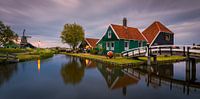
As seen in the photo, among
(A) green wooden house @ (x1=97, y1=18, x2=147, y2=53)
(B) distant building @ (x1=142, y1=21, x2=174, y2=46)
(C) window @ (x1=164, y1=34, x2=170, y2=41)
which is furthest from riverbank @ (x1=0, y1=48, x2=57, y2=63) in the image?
(C) window @ (x1=164, y1=34, x2=170, y2=41)

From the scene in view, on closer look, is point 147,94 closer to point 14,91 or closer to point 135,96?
point 135,96

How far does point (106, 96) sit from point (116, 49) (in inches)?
1091

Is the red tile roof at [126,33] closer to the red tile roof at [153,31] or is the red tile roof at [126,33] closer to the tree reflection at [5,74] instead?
the red tile roof at [153,31]

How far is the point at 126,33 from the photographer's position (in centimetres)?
3897

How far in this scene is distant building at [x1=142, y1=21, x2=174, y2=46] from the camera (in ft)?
139

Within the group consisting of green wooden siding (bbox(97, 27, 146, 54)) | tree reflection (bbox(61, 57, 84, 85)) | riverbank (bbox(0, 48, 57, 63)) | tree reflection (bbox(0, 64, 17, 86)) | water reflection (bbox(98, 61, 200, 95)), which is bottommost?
water reflection (bbox(98, 61, 200, 95))

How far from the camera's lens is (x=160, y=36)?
4328cm

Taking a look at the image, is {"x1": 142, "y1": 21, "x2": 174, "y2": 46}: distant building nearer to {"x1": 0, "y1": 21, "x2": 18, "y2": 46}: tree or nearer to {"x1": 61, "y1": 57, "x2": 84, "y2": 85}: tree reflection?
{"x1": 61, "y1": 57, "x2": 84, "y2": 85}: tree reflection

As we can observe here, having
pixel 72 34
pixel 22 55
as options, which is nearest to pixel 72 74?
pixel 22 55

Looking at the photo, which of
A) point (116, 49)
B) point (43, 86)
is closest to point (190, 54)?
point (43, 86)

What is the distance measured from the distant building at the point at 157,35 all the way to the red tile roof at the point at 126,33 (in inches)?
114

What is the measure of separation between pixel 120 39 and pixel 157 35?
1223 centimetres

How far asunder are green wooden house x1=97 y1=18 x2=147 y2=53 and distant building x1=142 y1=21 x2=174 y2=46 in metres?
2.63

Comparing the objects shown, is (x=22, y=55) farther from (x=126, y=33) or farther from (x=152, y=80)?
(x=152, y=80)
